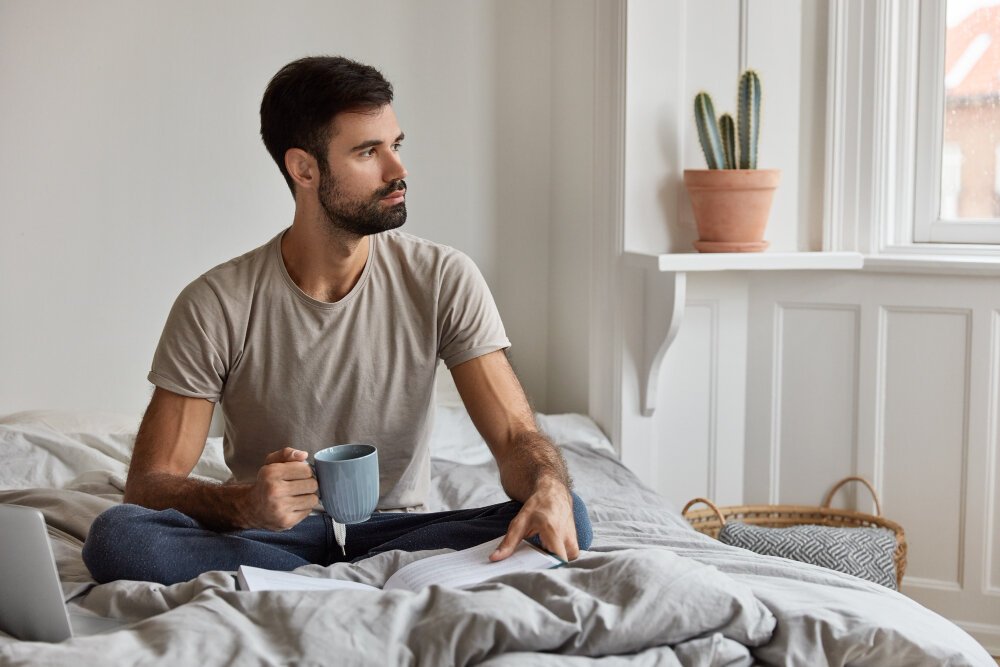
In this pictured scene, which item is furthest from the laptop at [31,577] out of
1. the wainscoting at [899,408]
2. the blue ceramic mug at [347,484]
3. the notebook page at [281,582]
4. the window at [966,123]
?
the window at [966,123]

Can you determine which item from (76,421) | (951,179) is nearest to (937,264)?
(951,179)

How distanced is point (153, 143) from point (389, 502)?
1.41m

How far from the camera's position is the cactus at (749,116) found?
2246mm

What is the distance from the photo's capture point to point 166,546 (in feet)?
4.36

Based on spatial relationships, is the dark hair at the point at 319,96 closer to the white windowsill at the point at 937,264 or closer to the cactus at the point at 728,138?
the cactus at the point at 728,138

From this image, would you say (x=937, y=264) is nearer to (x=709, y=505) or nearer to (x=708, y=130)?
(x=708, y=130)

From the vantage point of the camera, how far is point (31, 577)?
105 centimetres

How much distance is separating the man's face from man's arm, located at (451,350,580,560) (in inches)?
10.6

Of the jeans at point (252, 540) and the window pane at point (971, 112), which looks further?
the window pane at point (971, 112)

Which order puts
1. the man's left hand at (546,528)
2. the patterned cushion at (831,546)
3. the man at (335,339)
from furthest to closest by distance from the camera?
the patterned cushion at (831,546)
the man at (335,339)
the man's left hand at (546,528)

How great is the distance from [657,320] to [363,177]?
937mm

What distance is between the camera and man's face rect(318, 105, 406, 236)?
5.40 feet

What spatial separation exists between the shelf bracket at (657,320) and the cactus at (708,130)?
0.86ft

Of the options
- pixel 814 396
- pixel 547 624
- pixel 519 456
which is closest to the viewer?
pixel 547 624
